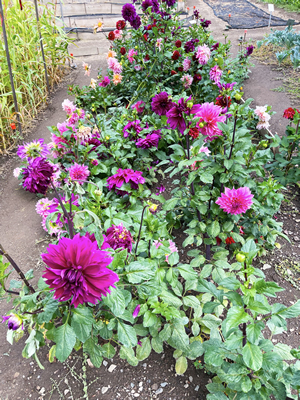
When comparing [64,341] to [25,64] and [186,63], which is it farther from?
[25,64]

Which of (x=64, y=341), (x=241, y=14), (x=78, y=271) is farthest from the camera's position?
(x=241, y=14)

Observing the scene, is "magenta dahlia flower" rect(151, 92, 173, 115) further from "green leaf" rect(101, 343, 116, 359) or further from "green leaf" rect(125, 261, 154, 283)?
"green leaf" rect(101, 343, 116, 359)

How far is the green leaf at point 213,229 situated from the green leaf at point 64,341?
945 millimetres

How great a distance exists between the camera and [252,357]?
93 centimetres

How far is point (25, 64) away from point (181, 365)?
3.41 metres

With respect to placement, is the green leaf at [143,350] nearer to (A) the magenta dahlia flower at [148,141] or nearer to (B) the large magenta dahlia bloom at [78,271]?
(B) the large magenta dahlia bloom at [78,271]

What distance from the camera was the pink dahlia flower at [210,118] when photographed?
1.45 m

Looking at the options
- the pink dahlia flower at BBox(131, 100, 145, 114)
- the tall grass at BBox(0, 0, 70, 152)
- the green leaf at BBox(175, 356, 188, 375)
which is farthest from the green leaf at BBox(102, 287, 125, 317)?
the tall grass at BBox(0, 0, 70, 152)

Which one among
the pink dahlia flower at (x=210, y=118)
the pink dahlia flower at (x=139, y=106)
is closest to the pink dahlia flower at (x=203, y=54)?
the pink dahlia flower at (x=139, y=106)

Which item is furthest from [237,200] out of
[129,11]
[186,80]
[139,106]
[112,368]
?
[129,11]

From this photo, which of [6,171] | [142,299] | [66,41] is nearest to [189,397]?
[142,299]

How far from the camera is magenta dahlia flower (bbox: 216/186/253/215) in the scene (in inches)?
58.4

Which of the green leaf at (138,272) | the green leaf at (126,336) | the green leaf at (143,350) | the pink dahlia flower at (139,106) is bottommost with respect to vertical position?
the green leaf at (143,350)

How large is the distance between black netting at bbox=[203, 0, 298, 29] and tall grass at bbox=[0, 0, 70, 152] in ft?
13.8
